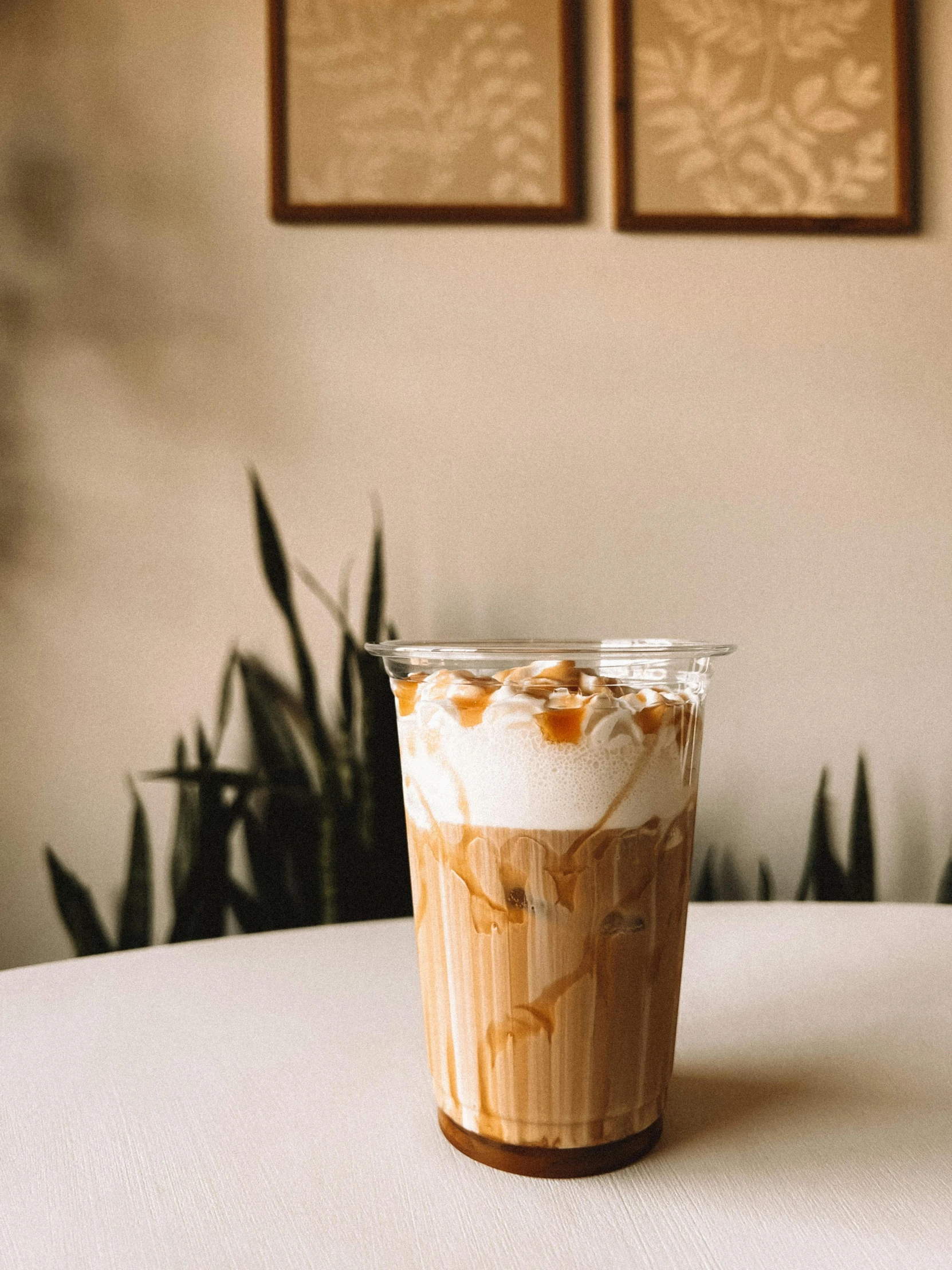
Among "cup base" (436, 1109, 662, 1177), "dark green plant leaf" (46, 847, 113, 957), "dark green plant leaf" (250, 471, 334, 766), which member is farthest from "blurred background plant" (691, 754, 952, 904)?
"cup base" (436, 1109, 662, 1177)

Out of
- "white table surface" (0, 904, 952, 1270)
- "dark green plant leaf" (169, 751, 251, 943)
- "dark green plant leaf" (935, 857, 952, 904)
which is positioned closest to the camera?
"white table surface" (0, 904, 952, 1270)

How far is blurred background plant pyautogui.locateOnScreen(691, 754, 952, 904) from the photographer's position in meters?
1.32

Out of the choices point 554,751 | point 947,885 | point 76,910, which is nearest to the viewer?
point 554,751

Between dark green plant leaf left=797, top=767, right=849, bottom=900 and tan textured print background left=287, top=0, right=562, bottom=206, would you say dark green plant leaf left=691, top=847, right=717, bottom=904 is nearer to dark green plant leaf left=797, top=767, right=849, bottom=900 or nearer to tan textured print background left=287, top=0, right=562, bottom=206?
dark green plant leaf left=797, top=767, right=849, bottom=900

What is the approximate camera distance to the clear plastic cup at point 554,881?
1.30 ft

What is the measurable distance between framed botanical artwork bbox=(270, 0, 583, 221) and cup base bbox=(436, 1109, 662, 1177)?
1238mm

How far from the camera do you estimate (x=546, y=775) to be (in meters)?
0.40

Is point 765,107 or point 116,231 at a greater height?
point 765,107

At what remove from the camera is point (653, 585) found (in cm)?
138

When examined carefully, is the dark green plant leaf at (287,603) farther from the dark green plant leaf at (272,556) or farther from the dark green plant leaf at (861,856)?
the dark green plant leaf at (861,856)

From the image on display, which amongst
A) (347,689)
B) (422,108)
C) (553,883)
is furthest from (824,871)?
(422,108)

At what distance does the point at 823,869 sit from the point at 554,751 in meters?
1.08

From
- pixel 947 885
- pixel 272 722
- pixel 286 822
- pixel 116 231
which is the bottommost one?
pixel 947 885

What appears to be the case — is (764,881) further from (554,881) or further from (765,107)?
(765,107)
